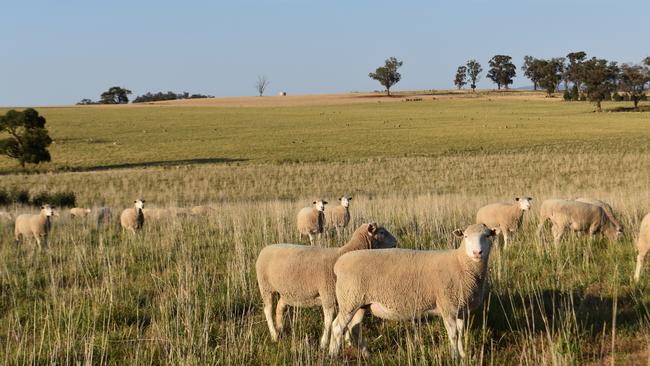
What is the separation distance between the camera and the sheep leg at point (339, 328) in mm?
5864

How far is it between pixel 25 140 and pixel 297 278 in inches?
1869

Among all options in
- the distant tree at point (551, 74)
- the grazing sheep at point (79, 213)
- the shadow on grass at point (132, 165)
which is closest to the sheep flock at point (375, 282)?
the grazing sheep at point (79, 213)

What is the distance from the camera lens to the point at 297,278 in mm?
6609

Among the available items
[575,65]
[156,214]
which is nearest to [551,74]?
[575,65]

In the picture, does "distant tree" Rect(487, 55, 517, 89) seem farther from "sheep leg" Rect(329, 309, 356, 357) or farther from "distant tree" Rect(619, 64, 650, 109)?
"sheep leg" Rect(329, 309, 356, 357)

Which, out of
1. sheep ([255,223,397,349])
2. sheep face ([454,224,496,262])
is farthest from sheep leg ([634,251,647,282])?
sheep ([255,223,397,349])

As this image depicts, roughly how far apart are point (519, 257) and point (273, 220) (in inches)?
256

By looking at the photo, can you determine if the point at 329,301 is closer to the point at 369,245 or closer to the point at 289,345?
the point at 289,345

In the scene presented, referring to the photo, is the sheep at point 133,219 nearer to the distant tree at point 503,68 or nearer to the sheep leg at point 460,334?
the sheep leg at point 460,334

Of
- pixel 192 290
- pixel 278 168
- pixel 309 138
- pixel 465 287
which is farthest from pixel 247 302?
pixel 309 138

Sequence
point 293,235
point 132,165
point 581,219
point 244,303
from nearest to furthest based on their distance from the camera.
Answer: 1. point 244,303
2. point 581,219
3. point 293,235
4. point 132,165

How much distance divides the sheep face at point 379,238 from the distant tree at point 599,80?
9674 cm

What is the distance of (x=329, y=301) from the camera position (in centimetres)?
639

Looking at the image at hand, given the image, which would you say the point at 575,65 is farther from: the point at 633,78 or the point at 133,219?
the point at 133,219
